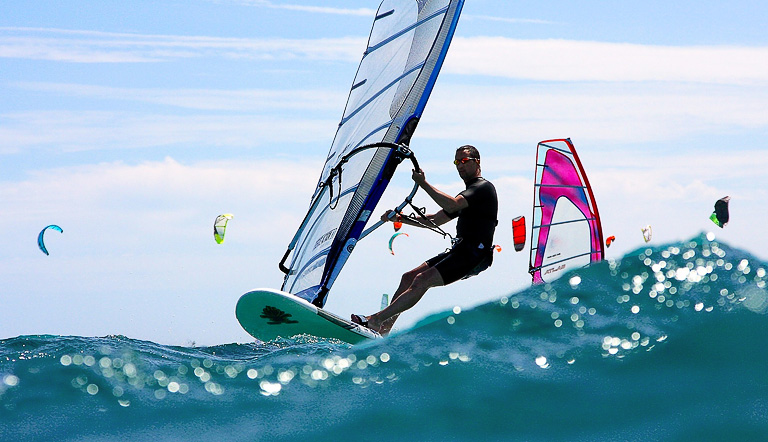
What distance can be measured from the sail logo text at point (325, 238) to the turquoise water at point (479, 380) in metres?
2.45

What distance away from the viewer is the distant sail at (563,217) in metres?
8.45

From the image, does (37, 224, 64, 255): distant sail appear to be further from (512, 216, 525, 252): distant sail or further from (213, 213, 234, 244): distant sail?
(512, 216, 525, 252): distant sail

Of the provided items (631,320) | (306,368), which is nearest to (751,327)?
(631,320)

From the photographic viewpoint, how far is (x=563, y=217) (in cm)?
852

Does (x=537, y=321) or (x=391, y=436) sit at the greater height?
(x=537, y=321)

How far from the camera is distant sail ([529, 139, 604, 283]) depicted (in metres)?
8.45

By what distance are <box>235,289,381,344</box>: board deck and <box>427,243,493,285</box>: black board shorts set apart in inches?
25.6

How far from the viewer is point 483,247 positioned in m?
5.63

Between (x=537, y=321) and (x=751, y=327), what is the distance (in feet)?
3.30

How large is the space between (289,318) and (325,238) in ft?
3.93

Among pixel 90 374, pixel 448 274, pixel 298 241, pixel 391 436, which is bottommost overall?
pixel 391 436

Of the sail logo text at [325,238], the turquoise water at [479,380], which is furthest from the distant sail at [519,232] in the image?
the turquoise water at [479,380]

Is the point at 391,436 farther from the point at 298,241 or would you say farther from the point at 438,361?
the point at 298,241

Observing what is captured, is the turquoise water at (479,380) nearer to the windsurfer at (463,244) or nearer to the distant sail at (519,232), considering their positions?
the windsurfer at (463,244)
